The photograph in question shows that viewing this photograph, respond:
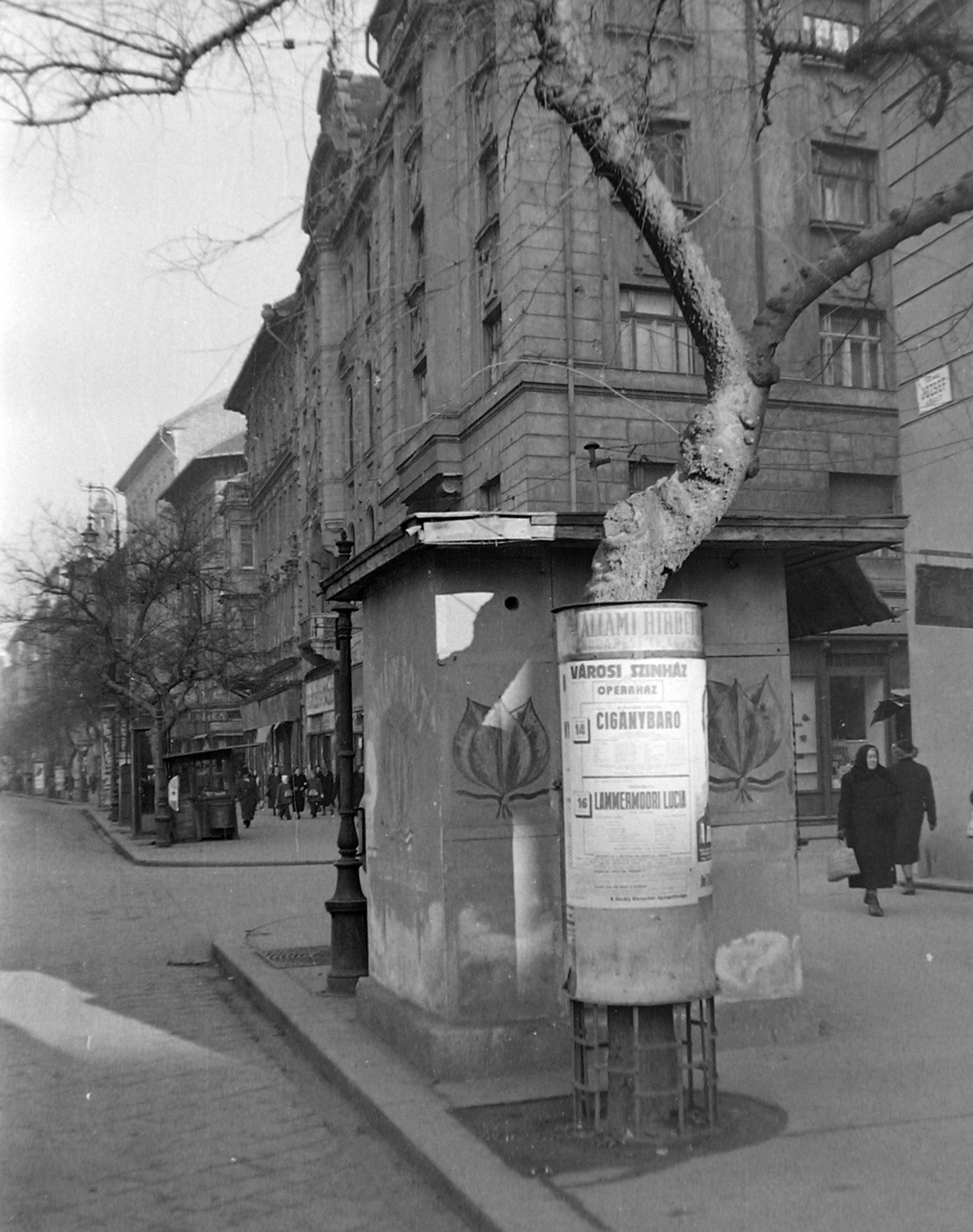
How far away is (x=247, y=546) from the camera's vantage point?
212ft

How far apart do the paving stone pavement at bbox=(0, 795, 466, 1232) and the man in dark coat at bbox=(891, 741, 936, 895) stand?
23.5 ft

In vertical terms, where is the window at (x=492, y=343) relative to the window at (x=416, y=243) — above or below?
below

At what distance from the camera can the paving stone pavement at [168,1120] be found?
504cm

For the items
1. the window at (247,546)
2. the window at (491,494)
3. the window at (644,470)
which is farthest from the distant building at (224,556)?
the window at (644,470)

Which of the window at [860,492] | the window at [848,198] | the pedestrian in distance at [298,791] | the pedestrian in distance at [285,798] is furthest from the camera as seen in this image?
the pedestrian in distance at [285,798]

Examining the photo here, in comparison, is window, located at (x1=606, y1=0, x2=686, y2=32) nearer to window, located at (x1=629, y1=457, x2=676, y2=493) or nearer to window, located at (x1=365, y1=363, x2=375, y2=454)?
window, located at (x1=629, y1=457, x2=676, y2=493)

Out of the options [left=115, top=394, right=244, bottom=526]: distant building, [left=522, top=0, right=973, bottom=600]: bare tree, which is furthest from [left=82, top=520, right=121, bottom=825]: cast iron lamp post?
[left=115, top=394, right=244, bottom=526]: distant building

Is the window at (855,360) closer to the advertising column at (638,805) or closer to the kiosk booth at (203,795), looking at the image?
the kiosk booth at (203,795)

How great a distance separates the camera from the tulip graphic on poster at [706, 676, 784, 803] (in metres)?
7.18

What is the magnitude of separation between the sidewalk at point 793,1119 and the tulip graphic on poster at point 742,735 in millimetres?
1238

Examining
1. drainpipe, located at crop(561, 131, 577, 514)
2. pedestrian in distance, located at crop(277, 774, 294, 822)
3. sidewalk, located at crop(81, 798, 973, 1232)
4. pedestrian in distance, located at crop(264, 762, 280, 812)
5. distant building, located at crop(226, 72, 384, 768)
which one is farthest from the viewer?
pedestrian in distance, located at crop(264, 762, 280, 812)

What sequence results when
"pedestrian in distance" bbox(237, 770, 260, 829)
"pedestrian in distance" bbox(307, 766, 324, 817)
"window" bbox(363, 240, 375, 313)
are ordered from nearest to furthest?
1. "pedestrian in distance" bbox(237, 770, 260, 829)
2. "window" bbox(363, 240, 375, 313)
3. "pedestrian in distance" bbox(307, 766, 324, 817)

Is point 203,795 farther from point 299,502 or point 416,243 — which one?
point 299,502

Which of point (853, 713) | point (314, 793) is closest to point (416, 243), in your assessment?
point (853, 713)
